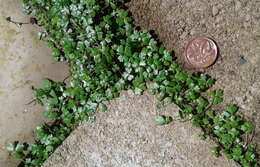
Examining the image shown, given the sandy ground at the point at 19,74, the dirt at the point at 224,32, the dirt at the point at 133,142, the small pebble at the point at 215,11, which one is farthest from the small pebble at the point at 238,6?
the sandy ground at the point at 19,74

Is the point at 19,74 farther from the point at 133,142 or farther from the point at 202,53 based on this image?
the point at 202,53

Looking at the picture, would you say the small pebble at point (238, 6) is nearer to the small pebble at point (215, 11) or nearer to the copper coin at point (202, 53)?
the small pebble at point (215, 11)

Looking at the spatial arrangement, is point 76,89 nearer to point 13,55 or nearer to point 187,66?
point 13,55

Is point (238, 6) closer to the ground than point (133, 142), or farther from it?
farther from it

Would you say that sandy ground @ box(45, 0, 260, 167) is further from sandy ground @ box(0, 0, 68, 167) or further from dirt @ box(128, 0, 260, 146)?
sandy ground @ box(0, 0, 68, 167)

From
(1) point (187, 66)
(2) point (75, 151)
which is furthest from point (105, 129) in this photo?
(1) point (187, 66)

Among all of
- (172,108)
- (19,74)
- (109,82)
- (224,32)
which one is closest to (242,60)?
(224,32)
